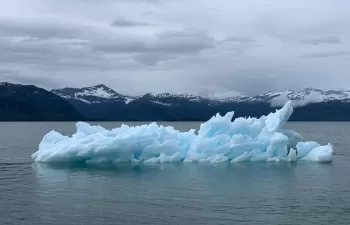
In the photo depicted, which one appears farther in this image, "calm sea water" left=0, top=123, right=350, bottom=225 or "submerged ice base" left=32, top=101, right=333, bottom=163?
"submerged ice base" left=32, top=101, right=333, bottom=163

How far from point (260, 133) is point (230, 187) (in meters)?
9.42

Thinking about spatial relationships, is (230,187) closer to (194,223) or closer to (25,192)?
(194,223)

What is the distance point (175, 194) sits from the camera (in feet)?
60.0

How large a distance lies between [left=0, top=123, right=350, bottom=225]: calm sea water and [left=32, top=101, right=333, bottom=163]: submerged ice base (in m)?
1.19

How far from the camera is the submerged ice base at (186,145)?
27.3 meters

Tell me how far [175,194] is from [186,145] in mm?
11285

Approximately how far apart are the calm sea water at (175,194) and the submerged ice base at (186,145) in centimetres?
119

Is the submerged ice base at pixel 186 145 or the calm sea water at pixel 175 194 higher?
the submerged ice base at pixel 186 145

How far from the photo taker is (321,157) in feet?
96.3

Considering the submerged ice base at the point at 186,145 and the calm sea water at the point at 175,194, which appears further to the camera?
the submerged ice base at the point at 186,145

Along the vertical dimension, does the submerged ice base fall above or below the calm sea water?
above

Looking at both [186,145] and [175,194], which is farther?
[186,145]

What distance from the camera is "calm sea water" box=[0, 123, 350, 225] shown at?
14.8 meters

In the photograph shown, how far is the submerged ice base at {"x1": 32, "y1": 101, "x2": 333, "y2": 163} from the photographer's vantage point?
2734cm
